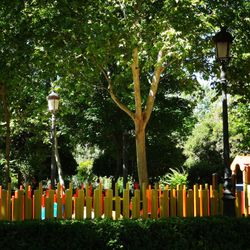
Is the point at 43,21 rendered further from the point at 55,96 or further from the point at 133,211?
the point at 133,211

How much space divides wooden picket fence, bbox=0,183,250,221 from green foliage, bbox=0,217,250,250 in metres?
0.68

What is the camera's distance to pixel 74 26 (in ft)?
36.0

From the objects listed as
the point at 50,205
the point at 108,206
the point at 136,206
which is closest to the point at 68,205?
the point at 50,205

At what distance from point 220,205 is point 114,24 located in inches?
219

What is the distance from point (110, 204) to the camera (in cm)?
746

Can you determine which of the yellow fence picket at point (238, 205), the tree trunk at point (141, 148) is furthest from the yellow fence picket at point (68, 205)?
the tree trunk at point (141, 148)

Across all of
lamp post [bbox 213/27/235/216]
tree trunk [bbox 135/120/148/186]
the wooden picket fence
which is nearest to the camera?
the wooden picket fence

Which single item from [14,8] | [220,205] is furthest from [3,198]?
[14,8]

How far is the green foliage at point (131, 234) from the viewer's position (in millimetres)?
6465

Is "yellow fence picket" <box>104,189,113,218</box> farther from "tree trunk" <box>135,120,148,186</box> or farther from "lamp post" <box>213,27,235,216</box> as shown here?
"tree trunk" <box>135,120,148,186</box>

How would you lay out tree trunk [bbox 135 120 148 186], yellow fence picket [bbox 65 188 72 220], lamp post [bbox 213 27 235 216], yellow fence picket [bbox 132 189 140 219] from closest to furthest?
yellow fence picket [bbox 65 188 72 220] → yellow fence picket [bbox 132 189 140 219] → lamp post [bbox 213 27 235 216] → tree trunk [bbox 135 120 148 186]

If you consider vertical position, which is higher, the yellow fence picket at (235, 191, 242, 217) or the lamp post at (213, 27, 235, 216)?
the lamp post at (213, 27, 235, 216)

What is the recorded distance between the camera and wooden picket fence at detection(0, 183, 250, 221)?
7.27 m

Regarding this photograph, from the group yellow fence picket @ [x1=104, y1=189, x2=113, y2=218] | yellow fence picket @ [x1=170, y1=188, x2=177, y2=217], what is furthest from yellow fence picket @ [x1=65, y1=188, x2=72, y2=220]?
yellow fence picket @ [x1=170, y1=188, x2=177, y2=217]
